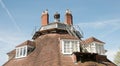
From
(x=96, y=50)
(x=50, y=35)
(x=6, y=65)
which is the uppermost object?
(x=50, y=35)

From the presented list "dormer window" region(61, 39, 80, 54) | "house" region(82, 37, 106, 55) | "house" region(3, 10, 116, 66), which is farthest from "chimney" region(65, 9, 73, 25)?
"dormer window" region(61, 39, 80, 54)

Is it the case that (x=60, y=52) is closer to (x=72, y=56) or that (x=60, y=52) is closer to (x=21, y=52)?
(x=72, y=56)

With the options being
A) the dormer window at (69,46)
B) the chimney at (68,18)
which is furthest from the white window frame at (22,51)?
the chimney at (68,18)

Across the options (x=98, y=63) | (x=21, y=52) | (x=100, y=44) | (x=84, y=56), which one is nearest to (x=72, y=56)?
(x=84, y=56)

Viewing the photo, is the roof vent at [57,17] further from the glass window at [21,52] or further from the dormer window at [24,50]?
the glass window at [21,52]

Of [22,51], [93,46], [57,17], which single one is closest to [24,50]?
[22,51]

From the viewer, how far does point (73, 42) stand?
115ft

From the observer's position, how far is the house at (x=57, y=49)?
32.8m

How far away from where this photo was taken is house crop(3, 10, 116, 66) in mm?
32844

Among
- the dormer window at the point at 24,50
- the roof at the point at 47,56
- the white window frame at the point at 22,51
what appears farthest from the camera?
the white window frame at the point at 22,51

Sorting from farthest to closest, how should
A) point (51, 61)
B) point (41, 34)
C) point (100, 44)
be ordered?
1. point (41, 34)
2. point (100, 44)
3. point (51, 61)

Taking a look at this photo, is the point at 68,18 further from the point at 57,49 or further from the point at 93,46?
the point at 57,49

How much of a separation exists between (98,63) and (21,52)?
13.8 m

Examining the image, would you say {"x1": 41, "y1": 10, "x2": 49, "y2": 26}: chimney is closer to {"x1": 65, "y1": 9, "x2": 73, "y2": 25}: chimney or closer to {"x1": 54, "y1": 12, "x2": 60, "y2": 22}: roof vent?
{"x1": 54, "y1": 12, "x2": 60, "y2": 22}: roof vent
